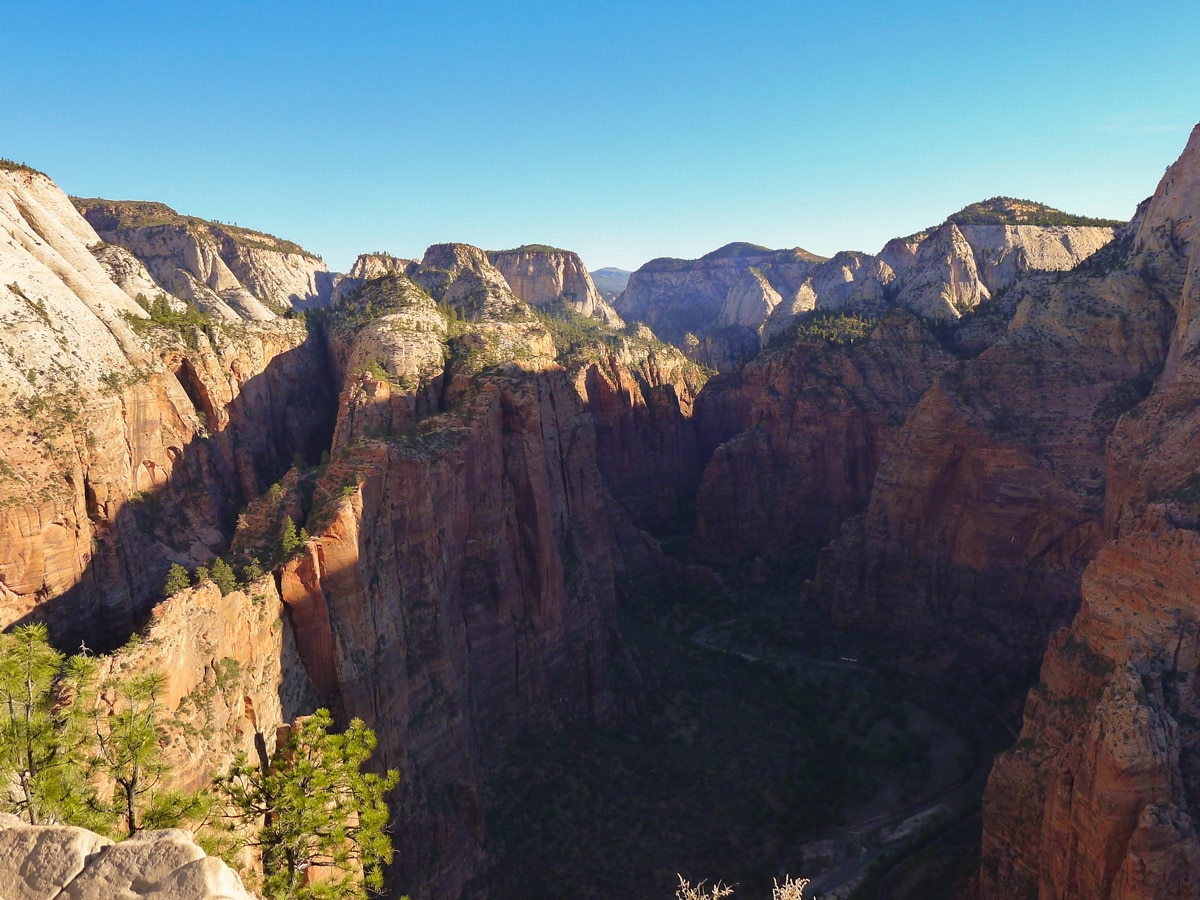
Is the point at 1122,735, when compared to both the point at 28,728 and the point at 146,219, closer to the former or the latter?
the point at 28,728

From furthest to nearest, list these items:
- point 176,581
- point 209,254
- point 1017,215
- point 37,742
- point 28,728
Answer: point 1017,215 < point 209,254 < point 176,581 < point 37,742 < point 28,728

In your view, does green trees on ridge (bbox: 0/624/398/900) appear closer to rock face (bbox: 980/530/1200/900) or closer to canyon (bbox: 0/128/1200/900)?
canyon (bbox: 0/128/1200/900)

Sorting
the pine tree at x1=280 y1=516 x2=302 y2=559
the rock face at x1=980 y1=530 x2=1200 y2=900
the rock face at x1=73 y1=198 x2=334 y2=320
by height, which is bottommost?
the rock face at x1=980 y1=530 x2=1200 y2=900

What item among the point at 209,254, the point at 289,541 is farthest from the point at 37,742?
the point at 209,254

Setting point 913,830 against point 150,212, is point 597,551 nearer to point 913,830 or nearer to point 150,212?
point 913,830

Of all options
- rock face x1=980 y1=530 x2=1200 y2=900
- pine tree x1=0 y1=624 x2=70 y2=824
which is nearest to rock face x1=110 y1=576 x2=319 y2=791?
pine tree x1=0 y1=624 x2=70 y2=824

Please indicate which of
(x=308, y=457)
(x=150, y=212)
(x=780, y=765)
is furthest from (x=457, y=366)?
(x=150, y=212)

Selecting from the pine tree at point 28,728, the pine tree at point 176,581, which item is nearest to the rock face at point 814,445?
the pine tree at point 176,581
